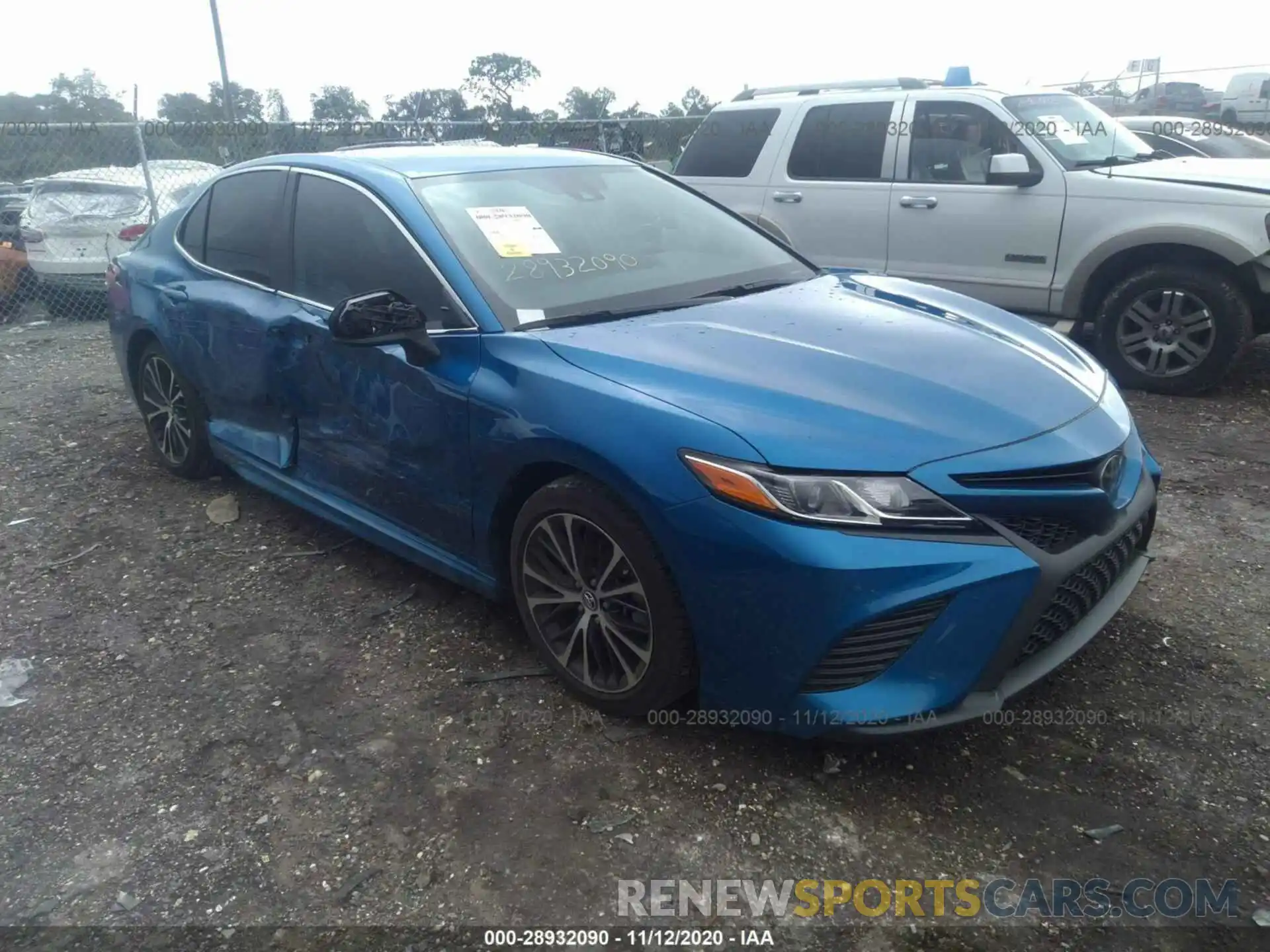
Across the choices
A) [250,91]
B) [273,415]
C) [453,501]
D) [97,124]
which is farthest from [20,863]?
[250,91]

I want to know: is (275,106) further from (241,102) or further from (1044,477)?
(1044,477)

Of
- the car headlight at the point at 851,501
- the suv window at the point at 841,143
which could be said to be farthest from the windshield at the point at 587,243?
the suv window at the point at 841,143

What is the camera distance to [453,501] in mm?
3283

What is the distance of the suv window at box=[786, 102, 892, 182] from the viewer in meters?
6.80

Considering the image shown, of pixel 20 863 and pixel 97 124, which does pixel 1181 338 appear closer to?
pixel 20 863

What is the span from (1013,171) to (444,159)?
12.6 ft

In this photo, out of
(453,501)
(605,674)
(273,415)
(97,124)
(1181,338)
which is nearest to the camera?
(605,674)

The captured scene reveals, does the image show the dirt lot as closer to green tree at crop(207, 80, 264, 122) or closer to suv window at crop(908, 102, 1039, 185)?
suv window at crop(908, 102, 1039, 185)

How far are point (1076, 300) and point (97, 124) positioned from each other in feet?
30.7

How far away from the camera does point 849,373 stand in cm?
275

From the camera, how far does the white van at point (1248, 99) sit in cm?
1602

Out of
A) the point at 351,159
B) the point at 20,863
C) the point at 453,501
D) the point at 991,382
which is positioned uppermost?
the point at 351,159

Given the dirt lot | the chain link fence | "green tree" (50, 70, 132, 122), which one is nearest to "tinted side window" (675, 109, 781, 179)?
the chain link fence

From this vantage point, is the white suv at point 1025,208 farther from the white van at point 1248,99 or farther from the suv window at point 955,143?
the white van at point 1248,99
